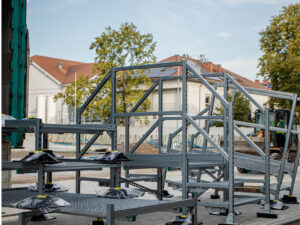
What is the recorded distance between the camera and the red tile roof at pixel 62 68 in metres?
71.0

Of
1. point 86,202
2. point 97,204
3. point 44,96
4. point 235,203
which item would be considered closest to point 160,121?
point 235,203

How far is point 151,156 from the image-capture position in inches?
294

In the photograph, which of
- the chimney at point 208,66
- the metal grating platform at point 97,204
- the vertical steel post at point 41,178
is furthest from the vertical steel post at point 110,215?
the chimney at point 208,66

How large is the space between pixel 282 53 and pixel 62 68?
4931cm

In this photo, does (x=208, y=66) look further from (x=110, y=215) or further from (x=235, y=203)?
(x=110, y=215)

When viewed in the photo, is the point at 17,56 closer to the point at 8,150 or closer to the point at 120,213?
the point at 8,150

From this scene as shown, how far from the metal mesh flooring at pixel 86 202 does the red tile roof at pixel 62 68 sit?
62.4m

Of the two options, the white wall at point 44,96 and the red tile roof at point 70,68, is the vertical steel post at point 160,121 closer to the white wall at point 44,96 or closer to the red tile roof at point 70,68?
the red tile roof at point 70,68

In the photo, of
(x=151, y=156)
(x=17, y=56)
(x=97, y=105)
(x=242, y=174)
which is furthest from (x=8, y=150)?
(x=97, y=105)

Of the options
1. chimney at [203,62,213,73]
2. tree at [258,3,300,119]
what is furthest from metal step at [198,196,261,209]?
chimney at [203,62,213,73]

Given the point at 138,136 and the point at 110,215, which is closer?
the point at 110,215

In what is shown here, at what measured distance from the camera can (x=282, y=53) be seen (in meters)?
34.6

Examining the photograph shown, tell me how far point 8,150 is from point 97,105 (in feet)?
86.1

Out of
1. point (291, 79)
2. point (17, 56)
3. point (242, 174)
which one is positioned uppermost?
point (291, 79)
